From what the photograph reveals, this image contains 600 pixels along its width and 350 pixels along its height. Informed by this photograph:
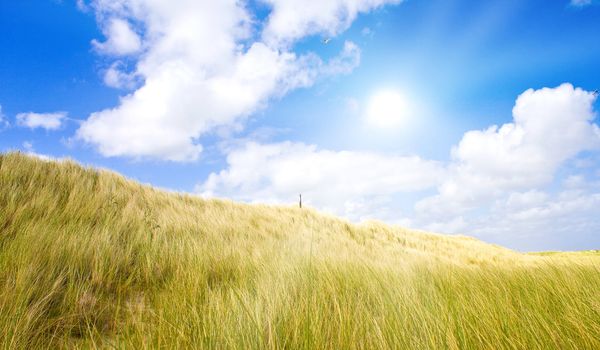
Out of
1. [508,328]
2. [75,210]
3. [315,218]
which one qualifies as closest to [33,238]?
[75,210]

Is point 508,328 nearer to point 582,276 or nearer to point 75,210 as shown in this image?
point 582,276

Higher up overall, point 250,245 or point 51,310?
point 250,245

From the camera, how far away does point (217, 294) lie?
293cm

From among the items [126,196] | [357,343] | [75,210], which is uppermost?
[126,196]

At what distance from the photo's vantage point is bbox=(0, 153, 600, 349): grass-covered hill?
1.87 meters

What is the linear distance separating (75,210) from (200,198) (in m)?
6.36

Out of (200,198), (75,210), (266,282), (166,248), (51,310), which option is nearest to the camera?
(51,310)

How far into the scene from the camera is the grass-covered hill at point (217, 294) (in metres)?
1.87

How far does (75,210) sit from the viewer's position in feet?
16.4

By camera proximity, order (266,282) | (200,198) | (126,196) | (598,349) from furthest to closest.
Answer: (200,198) < (126,196) < (266,282) < (598,349)

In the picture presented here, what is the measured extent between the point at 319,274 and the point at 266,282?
0.54m

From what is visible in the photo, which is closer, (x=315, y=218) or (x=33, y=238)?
(x=33, y=238)

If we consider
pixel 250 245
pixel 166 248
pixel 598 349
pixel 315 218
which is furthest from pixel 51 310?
pixel 315 218

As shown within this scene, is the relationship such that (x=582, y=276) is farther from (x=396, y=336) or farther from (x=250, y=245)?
(x=250, y=245)
